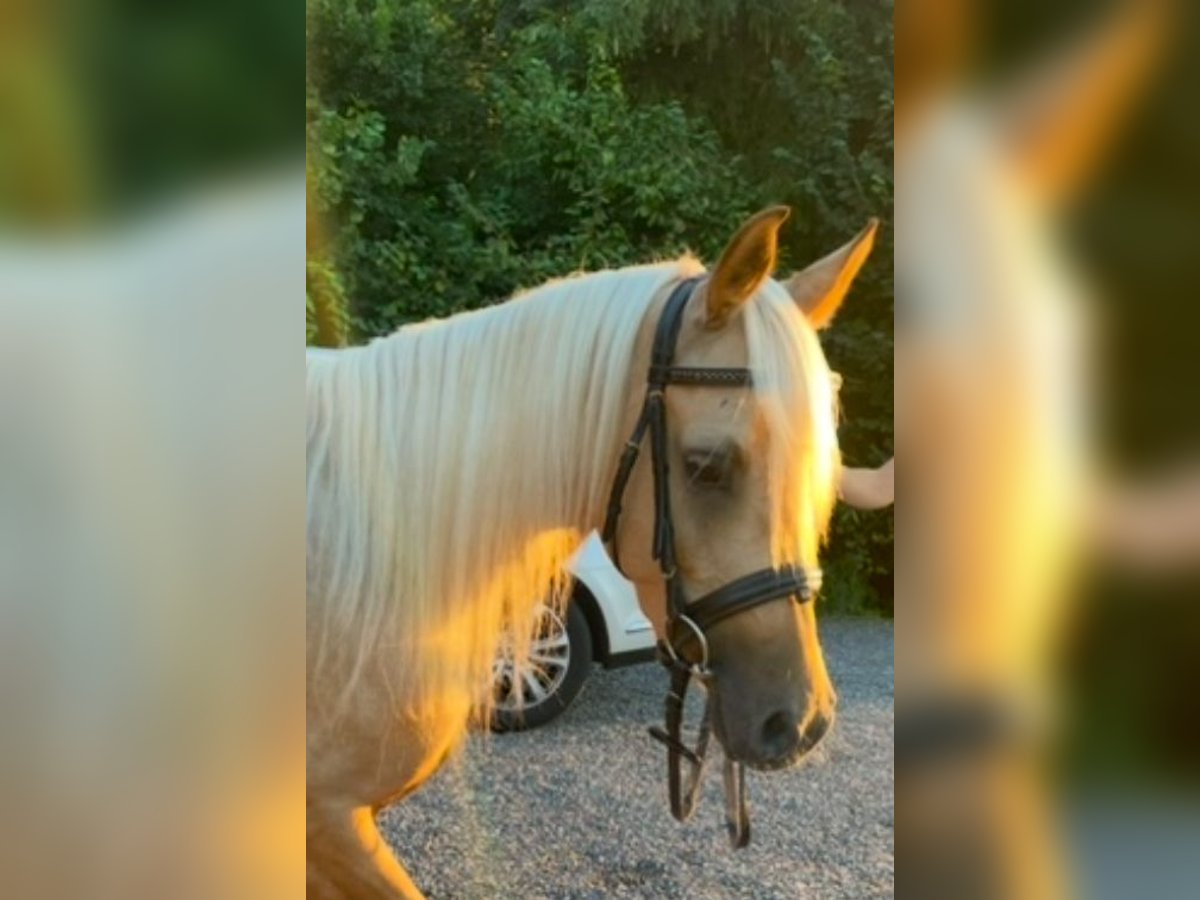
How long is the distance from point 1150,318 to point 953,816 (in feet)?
2.76

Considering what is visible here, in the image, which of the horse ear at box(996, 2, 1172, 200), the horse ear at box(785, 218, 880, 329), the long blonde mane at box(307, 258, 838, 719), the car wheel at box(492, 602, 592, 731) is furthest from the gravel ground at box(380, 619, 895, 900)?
the horse ear at box(996, 2, 1172, 200)

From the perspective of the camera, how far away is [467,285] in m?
1.90

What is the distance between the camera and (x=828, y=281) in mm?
1741

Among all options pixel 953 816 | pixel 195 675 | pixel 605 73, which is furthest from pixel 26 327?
pixel 953 816

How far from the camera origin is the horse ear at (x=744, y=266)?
1.69 m

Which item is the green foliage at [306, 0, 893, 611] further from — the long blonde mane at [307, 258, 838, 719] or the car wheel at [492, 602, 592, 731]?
the car wheel at [492, 602, 592, 731]

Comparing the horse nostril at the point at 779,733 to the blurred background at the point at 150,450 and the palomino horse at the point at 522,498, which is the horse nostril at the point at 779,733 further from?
the blurred background at the point at 150,450

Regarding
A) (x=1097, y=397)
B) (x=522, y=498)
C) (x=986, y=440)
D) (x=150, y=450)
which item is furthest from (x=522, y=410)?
(x=1097, y=397)

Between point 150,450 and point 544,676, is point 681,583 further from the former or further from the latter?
point 150,450

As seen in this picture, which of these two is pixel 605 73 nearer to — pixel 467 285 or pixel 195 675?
pixel 467 285

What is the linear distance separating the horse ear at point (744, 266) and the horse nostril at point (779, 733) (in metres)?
0.62

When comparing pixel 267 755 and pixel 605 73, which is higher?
pixel 605 73

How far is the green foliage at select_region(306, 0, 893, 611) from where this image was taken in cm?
178

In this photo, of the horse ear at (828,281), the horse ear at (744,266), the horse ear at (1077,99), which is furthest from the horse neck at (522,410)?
the horse ear at (1077,99)
